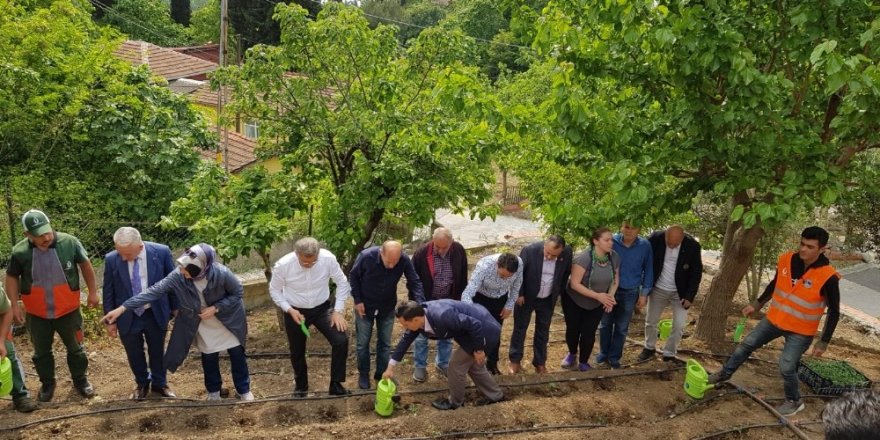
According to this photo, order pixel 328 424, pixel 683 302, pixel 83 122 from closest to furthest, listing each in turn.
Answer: pixel 328 424
pixel 683 302
pixel 83 122

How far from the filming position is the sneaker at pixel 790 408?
5.34 meters

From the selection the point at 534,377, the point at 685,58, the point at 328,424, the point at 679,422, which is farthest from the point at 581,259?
the point at 328,424

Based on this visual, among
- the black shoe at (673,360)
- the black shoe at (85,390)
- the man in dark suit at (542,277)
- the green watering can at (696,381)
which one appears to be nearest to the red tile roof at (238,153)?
the black shoe at (85,390)

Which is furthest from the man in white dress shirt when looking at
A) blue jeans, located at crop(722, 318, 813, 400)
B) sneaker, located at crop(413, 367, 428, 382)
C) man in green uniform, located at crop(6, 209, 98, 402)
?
blue jeans, located at crop(722, 318, 813, 400)

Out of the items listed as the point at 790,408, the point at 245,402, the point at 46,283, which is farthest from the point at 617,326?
the point at 46,283

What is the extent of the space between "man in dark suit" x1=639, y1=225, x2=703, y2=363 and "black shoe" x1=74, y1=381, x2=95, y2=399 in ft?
17.9

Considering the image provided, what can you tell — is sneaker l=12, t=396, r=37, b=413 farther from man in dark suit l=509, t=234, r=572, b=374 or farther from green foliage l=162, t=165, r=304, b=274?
man in dark suit l=509, t=234, r=572, b=374

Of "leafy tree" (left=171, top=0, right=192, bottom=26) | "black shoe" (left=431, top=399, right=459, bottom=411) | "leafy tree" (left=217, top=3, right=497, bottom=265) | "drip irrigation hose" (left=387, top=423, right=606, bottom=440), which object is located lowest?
"black shoe" (left=431, top=399, right=459, bottom=411)

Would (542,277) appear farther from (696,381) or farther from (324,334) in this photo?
(324,334)

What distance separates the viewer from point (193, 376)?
6145mm

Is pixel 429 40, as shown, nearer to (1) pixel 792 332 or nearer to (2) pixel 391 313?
(2) pixel 391 313

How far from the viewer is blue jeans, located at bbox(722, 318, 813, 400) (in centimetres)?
520

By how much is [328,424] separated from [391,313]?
1.16 metres

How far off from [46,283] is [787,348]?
624 centimetres
